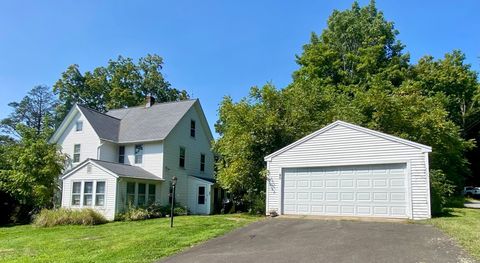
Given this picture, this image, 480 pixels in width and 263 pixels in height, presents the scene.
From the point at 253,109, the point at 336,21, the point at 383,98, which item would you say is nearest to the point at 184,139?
the point at 253,109

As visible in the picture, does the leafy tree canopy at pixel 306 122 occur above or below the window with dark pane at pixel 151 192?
above

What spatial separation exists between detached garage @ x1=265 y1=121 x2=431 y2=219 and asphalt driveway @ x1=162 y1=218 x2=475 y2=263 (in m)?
1.75

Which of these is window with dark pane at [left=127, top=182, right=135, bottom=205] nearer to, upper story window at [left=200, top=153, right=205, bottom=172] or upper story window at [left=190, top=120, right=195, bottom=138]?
upper story window at [left=190, top=120, right=195, bottom=138]

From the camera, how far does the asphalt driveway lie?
27.1 feet

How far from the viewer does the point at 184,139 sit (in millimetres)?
25859

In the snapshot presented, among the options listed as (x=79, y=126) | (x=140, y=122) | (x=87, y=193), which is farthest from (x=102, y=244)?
(x=79, y=126)

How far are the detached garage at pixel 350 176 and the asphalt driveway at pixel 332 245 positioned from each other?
1.75 metres

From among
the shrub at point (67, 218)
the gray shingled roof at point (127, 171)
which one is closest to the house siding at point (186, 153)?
the gray shingled roof at point (127, 171)

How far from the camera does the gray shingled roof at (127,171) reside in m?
20.9

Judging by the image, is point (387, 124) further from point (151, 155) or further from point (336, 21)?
point (336, 21)

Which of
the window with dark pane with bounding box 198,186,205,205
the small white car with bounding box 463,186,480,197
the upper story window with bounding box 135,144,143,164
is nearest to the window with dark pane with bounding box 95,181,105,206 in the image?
the upper story window with bounding box 135,144,143,164

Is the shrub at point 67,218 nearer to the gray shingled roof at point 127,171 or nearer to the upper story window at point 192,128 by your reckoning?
the gray shingled roof at point 127,171

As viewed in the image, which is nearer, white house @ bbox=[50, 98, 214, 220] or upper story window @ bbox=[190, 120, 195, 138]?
white house @ bbox=[50, 98, 214, 220]

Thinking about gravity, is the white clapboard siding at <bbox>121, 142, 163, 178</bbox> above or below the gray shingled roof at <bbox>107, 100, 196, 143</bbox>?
below
